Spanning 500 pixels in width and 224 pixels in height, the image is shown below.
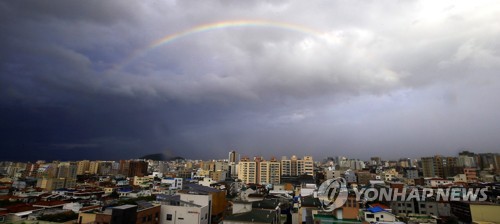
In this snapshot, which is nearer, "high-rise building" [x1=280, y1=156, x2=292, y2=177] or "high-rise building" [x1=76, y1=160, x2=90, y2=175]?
"high-rise building" [x1=280, y1=156, x2=292, y2=177]

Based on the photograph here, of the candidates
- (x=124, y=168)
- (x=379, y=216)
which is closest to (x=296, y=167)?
(x=379, y=216)

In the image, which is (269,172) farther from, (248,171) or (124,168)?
(124,168)

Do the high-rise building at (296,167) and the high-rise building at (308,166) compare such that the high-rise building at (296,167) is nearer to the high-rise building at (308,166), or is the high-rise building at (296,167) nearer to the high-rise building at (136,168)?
the high-rise building at (308,166)

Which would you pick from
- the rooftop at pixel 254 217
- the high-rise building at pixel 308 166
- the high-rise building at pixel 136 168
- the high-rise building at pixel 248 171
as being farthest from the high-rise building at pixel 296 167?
the rooftop at pixel 254 217

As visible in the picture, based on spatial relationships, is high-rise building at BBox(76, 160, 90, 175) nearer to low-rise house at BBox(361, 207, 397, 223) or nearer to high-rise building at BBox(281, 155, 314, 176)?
high-rise building at BBox(281, 155, 314, 176)

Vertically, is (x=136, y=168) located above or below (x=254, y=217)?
above

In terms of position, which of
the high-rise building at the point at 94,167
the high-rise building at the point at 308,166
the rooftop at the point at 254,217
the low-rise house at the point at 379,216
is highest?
the high-rise building at the point at 308,166

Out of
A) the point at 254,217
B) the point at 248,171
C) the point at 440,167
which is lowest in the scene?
the point at 254,217

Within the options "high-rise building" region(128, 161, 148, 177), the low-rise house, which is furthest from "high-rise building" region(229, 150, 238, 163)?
the low-rise house

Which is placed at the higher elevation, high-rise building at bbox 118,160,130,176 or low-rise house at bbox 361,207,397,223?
high-rise building at bbox 118,160,130,176

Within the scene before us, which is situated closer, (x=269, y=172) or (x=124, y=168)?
(x=269, y=172)

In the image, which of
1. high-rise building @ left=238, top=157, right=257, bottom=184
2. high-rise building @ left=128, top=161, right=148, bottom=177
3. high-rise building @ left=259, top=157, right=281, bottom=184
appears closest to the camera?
high-rise building @ left=259, top=157, right=281, bottom=184
